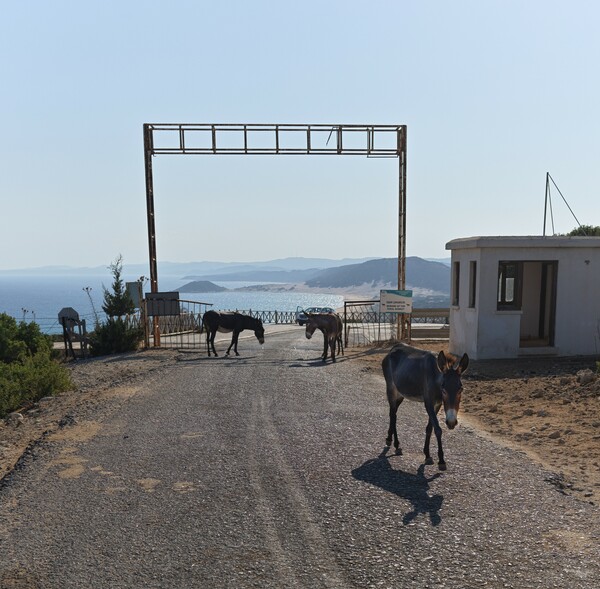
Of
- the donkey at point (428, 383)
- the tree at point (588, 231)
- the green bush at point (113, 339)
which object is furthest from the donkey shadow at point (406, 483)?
the tree at point (588, 231)

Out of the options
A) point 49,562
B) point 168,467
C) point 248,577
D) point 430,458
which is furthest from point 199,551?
point 430,458

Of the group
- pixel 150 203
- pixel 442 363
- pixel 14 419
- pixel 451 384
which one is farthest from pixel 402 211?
pixel 451 384

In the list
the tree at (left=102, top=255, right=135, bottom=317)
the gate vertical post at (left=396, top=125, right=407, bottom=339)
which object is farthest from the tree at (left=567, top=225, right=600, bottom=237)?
the tree at (left=102, top=255, right=135, bottom=317)

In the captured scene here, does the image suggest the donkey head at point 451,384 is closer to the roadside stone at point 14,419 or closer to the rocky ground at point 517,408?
the rocky ground at point 517,408

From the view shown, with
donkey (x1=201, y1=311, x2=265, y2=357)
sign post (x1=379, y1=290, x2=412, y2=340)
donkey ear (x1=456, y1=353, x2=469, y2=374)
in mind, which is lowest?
donkey (x1=201, y1=311, x2=265, y2=357)

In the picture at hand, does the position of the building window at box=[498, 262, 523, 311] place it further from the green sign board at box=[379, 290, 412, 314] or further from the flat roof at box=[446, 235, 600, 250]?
the green sign board at box=[379, 290, 412, 314]

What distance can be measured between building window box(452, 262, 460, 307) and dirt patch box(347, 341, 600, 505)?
116 inches

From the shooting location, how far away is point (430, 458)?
930 cm

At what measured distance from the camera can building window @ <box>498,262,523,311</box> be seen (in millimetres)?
20031

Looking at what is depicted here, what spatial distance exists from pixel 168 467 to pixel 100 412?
15.4 feet

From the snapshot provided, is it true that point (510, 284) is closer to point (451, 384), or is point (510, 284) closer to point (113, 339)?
point (451, 384)

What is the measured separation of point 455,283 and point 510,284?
1961 mm

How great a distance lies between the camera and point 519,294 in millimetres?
20016

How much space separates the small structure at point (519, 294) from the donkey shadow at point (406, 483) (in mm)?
10981
